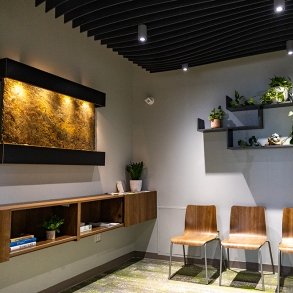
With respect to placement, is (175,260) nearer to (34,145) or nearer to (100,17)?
(34,145)

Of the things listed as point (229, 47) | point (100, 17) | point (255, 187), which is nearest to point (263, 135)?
point (255, 187)

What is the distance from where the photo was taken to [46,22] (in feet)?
12.0

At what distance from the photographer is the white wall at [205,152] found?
170 inches

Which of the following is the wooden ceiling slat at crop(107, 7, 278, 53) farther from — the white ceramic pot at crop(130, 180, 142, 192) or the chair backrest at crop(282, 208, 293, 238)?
the chair backrest at crop(282, 208, 293, 238)

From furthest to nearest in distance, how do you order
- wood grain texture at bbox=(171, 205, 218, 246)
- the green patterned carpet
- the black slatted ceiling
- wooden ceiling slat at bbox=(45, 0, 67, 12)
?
wood grain texture at bbox=(171, 205, 218, 246) < the green patterned carpet < wooden ceiling slat at bbox=(45, 0, 67, 12) < the black slatted ceiling

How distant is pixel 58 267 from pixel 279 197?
289 centimetres

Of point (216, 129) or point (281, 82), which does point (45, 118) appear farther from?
point (281, 82)

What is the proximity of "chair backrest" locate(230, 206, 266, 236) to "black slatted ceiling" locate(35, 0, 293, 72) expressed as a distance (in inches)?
82.4

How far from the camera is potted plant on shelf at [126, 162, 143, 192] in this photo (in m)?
4.87

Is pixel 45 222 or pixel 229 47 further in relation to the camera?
pixel 229 47

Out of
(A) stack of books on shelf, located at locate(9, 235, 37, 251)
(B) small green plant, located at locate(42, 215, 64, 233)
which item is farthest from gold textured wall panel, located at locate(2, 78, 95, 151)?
(A) stack of books on shelf, located at locate(9, 235, 37, 251)

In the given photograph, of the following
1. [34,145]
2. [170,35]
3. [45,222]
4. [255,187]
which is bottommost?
[45,222]

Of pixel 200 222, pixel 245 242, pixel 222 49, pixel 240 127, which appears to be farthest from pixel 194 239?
pixel 222 49

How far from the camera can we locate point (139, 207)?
4570 millimetres
